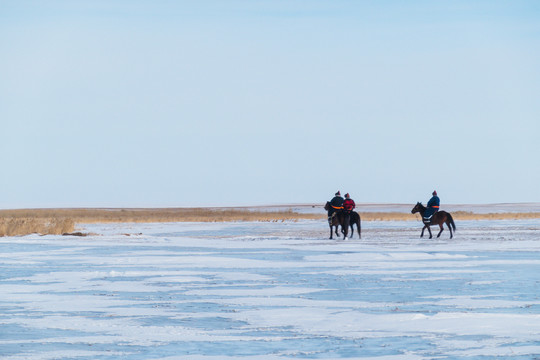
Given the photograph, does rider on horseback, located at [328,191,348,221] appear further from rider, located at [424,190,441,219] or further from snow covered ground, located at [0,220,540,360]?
snow covered ground, located at [0,220,540,360]

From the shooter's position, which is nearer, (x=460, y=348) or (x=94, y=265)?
(x=460, y=348)

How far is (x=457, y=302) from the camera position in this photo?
39.6 ft

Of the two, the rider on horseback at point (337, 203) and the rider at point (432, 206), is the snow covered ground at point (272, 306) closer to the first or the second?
the rider on horseback at point (337, 203)

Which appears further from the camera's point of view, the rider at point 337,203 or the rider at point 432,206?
the rider at point 432,206

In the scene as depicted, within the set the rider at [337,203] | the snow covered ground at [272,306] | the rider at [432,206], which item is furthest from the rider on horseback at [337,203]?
the snow covered ground at [272,306]

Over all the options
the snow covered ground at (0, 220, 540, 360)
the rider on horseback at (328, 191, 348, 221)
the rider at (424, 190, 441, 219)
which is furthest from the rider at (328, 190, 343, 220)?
the snow covered ground at (0, 220, 540, 360)

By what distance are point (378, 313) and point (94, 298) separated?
420 cm

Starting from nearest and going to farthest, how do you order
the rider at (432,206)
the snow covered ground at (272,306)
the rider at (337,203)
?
the snow covered ground at (272,306) → the rider at (337,203) → the rider at (432,206)

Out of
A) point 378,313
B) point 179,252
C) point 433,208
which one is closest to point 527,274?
point 378,313

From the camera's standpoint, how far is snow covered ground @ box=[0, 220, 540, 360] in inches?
344

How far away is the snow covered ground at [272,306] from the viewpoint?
8742mm

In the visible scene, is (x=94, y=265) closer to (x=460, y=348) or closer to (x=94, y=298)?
(x=94, y=298)

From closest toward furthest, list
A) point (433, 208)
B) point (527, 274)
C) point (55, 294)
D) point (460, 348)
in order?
point (460, 348) < point (55, 294) < point (527, 274) < point (433, 208)

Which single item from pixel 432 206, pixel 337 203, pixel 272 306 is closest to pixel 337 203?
pixel 337 203
